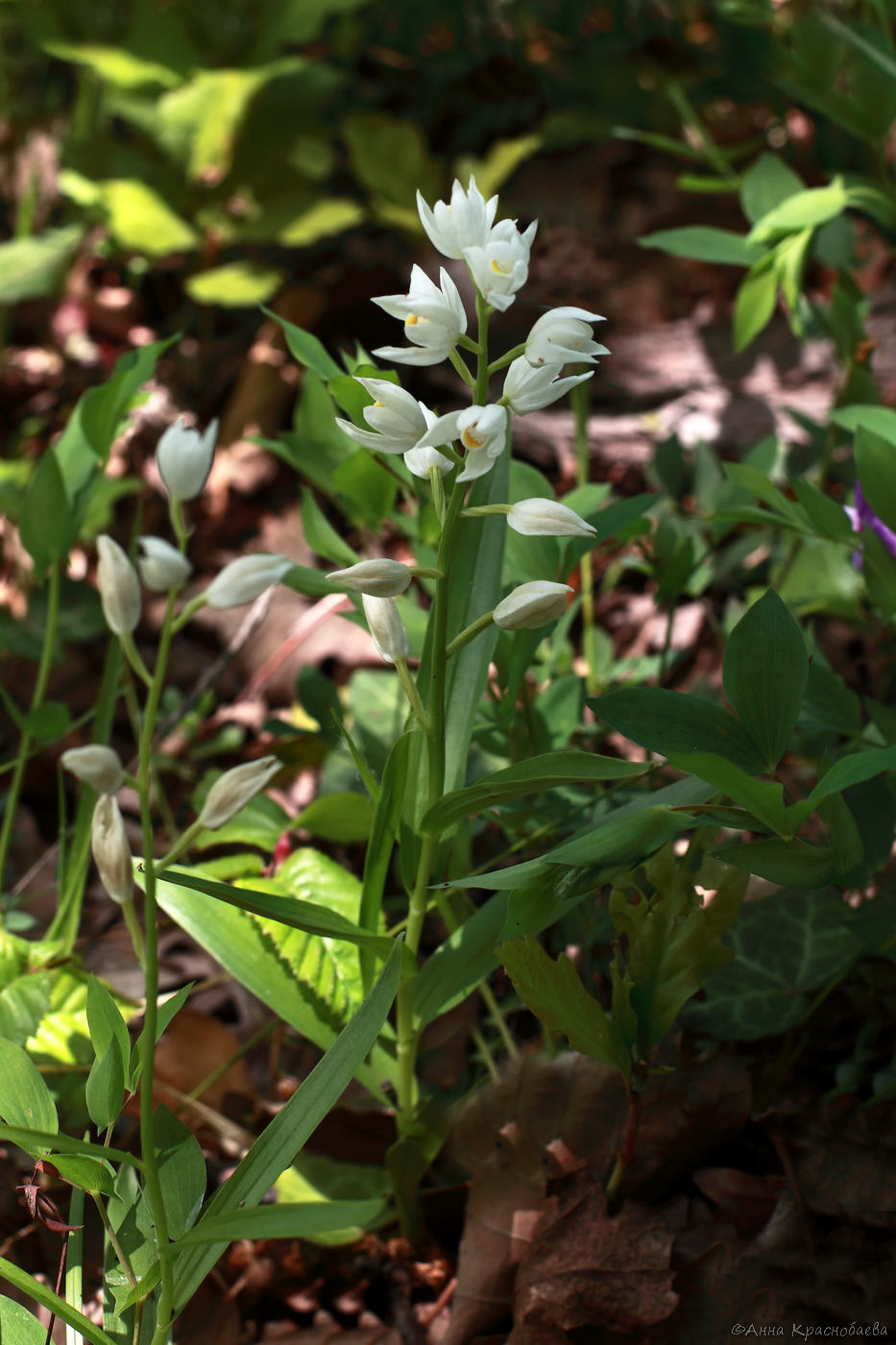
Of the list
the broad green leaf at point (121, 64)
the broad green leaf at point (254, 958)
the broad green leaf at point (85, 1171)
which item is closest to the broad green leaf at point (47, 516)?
the broad green leaf at point (254, 958)

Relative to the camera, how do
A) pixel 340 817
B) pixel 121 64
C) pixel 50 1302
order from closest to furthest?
pixel 50 1302
pixel 340 817
pixel 121 64

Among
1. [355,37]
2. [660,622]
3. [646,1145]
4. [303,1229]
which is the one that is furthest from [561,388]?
[355,37]

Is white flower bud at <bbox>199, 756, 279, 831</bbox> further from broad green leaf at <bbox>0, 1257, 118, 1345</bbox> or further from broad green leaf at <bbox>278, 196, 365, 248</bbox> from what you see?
broad green leaf at <bbox>278, 196, 365, 248</bbox>

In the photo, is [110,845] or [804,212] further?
[804,212]

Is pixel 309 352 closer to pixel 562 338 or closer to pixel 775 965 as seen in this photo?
pixel 562 338

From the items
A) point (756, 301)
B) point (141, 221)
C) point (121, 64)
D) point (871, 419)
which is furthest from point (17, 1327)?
point (121, 64)

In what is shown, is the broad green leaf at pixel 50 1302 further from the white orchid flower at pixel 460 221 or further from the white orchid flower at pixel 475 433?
the white orchid flower at pixel 460 221

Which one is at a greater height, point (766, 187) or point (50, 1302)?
point (766, 187)
